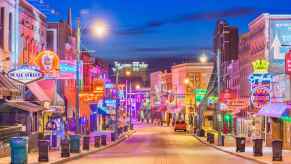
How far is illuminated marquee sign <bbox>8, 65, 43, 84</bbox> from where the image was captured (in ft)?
117

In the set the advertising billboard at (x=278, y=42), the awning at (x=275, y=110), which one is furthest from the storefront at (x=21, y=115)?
the advertising billboard at (x=278, y=42)

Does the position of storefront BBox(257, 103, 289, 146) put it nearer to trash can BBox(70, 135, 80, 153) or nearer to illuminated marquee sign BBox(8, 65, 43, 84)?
trash can BBox(70, 135, 80, 153)

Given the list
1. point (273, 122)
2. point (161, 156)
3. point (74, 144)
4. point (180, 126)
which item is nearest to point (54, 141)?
point (74, 144)

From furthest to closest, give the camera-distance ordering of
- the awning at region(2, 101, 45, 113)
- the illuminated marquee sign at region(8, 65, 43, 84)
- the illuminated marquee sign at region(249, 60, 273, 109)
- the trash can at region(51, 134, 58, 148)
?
1. the illuminated marquee sign at region(249, 60, 273, 109)
2. the trash can at region(51, 134, 58, 148)
3. the awning at region(2, 101, 45, 113)
4. the illuminated marquee sign at region(8, 65, 43, 84)

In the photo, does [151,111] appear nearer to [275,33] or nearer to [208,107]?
[208,107]

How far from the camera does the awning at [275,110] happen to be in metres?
43.4

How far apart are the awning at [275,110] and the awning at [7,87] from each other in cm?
1606

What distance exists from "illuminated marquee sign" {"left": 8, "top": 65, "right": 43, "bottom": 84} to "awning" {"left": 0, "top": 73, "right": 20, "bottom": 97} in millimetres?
1125

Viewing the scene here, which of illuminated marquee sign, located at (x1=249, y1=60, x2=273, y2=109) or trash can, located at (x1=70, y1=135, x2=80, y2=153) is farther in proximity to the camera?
illuminated marquee sign, located at (x1=249, y1=60, x2=273, y2=109)

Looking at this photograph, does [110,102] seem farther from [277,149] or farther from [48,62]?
[277,149]

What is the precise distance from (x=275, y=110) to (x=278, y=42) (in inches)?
517

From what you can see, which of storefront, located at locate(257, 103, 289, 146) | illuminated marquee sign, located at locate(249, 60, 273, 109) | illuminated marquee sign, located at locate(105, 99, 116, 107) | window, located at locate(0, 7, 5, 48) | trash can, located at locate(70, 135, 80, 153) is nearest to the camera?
trash can, located at locate(70, 135, 80, 153)

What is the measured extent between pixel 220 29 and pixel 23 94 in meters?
54.0

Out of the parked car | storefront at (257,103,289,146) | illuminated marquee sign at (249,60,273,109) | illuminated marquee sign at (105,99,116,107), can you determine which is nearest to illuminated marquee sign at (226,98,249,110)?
storefront at (257,103,289,146)
